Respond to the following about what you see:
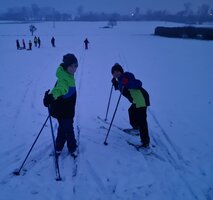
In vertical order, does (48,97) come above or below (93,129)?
above

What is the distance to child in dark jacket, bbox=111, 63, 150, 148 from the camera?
5357mm

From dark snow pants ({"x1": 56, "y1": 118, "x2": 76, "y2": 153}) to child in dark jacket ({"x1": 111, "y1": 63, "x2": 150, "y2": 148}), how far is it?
137 cm

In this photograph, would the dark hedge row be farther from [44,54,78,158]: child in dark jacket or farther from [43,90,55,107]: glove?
[43,90,55,107]: glove

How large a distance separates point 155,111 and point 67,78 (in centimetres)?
434

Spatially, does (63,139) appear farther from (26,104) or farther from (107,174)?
(26,104)

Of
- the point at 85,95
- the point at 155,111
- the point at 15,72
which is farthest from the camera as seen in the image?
the point at 15,72

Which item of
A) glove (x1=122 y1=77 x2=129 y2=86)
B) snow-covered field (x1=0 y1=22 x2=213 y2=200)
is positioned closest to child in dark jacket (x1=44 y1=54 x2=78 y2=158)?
snow-covered field (x1=0 y1=22 x2=213 y2=200)

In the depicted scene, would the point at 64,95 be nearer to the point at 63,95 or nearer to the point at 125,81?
the point at 63,95

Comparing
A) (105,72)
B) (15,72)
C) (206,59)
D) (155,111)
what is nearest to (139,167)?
(155,111)

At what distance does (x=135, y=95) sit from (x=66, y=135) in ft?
5.49

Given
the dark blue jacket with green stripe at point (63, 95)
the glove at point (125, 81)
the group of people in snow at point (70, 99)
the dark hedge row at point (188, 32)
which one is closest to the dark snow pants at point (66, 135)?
the group of people in snow at point (70, 99)

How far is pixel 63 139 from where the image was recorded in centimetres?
528

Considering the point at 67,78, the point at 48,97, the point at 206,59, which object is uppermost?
the point at 67,78

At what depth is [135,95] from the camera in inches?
214
